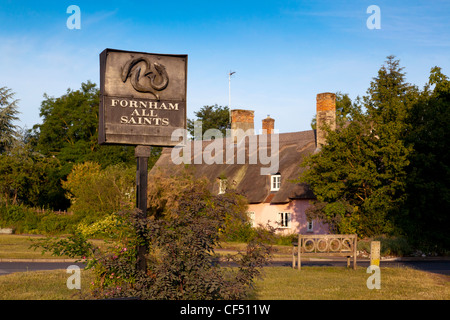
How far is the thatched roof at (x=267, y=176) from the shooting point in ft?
128

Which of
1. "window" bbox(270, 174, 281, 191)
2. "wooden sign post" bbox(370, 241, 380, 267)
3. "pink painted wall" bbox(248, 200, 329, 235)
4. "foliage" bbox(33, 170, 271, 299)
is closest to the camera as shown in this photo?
"foliage" bbox(33, 170, 271, 299)

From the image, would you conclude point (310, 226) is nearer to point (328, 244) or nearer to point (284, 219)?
point (284, 219)

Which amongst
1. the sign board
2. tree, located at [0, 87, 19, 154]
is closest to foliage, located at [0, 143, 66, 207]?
tree, located at [0, 87, 19, 154]

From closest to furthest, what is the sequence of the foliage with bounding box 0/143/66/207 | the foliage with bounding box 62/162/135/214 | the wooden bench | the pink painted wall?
the wooden bench, the foliage with bounding box 62/162/135/214, the pink painted wall, the foliage with bounding box 0/143/66/207

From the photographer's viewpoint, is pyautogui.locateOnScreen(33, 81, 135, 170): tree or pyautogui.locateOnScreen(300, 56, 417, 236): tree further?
pyautogui.locateOnScreen(33, 81, 135, 170): tree

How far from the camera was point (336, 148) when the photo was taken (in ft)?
98.0

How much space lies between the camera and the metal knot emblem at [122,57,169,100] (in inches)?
490

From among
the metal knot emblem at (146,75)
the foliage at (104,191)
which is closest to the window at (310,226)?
the foliage at (104,191)

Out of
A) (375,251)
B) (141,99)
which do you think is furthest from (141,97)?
(375,251)

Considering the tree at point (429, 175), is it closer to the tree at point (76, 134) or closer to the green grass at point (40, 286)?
the green grass at point (40, 286)

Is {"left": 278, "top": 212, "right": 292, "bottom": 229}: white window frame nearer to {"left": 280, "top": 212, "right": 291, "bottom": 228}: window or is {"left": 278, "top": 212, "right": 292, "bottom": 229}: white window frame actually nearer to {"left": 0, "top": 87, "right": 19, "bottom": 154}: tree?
{"left": 280, "top": 212, "right": 291, "bottom": 228}: window

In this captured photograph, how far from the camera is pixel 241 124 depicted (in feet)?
164

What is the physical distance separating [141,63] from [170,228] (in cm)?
425

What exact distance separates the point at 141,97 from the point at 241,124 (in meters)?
37.7
